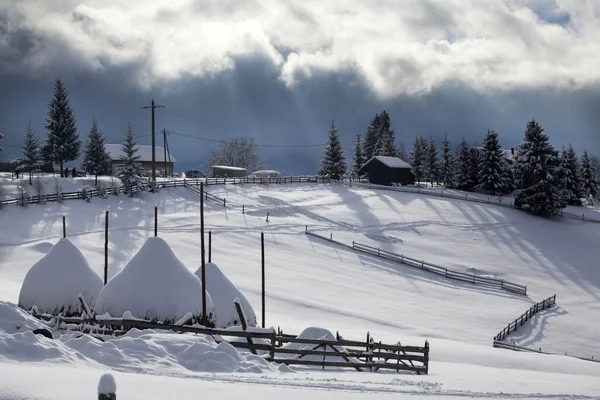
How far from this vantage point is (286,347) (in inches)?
696

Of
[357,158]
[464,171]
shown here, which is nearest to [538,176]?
[464,171]

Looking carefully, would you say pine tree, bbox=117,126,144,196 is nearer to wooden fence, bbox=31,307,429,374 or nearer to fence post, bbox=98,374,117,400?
wooden fence, bbox=31,307,429,374

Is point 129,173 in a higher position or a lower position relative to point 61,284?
higher

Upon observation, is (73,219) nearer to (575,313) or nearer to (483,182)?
(575,313)

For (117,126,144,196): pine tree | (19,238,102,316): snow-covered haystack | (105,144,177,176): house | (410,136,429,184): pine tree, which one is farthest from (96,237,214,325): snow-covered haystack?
(410,136,429,184): pine tree

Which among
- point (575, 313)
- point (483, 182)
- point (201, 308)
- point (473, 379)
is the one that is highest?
point (483, 182)

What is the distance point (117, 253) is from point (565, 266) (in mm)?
40038

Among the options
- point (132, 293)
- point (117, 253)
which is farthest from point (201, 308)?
point (117, 253)

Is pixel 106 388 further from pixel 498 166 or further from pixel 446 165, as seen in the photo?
pixel 446 165

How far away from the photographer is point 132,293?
63.9 ft

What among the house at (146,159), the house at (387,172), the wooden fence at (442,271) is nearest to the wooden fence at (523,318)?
the wooden fence at (442,271)

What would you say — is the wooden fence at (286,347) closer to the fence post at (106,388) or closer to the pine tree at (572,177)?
the fence post at (106,388)

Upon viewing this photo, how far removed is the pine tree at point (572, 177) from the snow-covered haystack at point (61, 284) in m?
74.3

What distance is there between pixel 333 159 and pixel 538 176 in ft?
99.4
